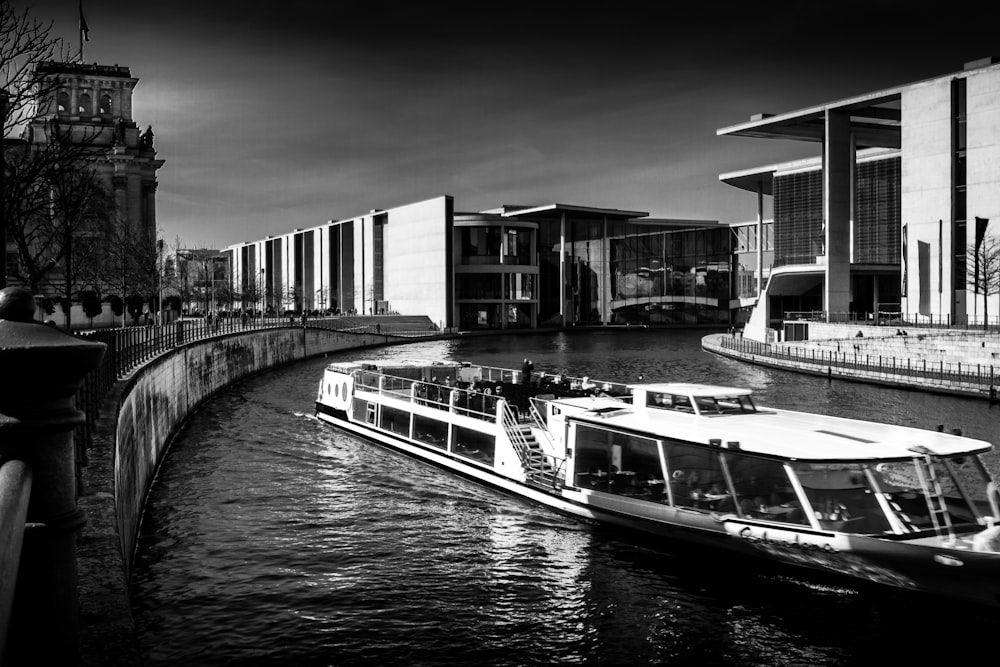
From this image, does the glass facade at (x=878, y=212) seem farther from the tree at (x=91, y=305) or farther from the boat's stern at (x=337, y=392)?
the tree at (x=91, y=305)

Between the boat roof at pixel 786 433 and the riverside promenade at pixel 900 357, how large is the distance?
27.1m

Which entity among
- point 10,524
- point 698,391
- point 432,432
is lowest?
point 432,432

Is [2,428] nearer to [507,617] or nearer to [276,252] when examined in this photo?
[507,617]

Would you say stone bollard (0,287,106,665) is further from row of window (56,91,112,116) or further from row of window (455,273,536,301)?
row of window (455,273,536,301)

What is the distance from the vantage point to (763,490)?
742 inches

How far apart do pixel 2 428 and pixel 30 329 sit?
0.47 meters

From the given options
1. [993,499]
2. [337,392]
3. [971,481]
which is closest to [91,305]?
[337,392]

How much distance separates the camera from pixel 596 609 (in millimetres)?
16984

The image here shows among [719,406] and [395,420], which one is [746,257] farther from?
[719,406]

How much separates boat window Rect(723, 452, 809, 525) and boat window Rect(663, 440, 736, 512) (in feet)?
1.06

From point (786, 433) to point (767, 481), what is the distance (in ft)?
5.86

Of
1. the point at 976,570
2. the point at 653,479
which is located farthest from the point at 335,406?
the point at 976,570

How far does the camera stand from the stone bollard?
3963mm

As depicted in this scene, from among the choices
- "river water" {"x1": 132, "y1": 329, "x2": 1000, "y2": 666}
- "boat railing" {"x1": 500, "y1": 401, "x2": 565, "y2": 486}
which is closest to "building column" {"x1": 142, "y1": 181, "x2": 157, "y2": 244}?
"river water" {"x1": 132, "y1": 329, "x2": 1000, "y2": 666}
